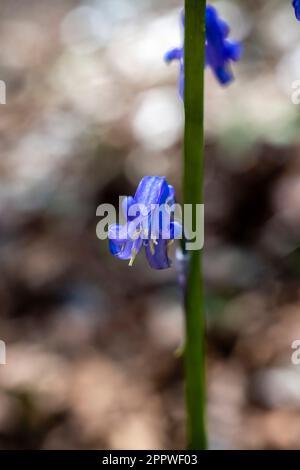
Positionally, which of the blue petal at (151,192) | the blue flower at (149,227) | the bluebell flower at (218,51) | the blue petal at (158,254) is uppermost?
the bluebell flower at (218,51)

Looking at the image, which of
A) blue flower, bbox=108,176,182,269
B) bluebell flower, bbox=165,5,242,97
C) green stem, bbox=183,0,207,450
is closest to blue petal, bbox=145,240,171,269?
blue flower, bbox=108,176,182,269

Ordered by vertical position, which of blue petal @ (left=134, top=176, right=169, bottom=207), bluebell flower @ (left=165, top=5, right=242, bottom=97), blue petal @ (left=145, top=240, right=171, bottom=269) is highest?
bluebell flower @ (left=165, top=5, right=242, bottom=97)

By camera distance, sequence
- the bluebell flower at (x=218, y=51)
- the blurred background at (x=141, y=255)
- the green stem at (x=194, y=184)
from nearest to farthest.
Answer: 1. the green stem at (x=194, y=184)
2. the bluebell flower at (x=218, y=51)
3. the blurred background at (x=141, y=255)

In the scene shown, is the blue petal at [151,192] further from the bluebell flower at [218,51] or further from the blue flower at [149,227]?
the bluebell flower at [218,51]

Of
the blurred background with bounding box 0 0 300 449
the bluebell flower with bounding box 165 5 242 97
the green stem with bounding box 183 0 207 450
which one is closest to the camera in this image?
the green stem with bounding box 183 0 207 450

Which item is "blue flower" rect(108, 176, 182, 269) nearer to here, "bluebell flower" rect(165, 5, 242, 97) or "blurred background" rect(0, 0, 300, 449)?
"bluebell flower" rect(165, 5, 242, 97)

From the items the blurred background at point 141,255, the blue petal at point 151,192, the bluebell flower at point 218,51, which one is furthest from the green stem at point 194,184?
the blurred background at point 141,255
